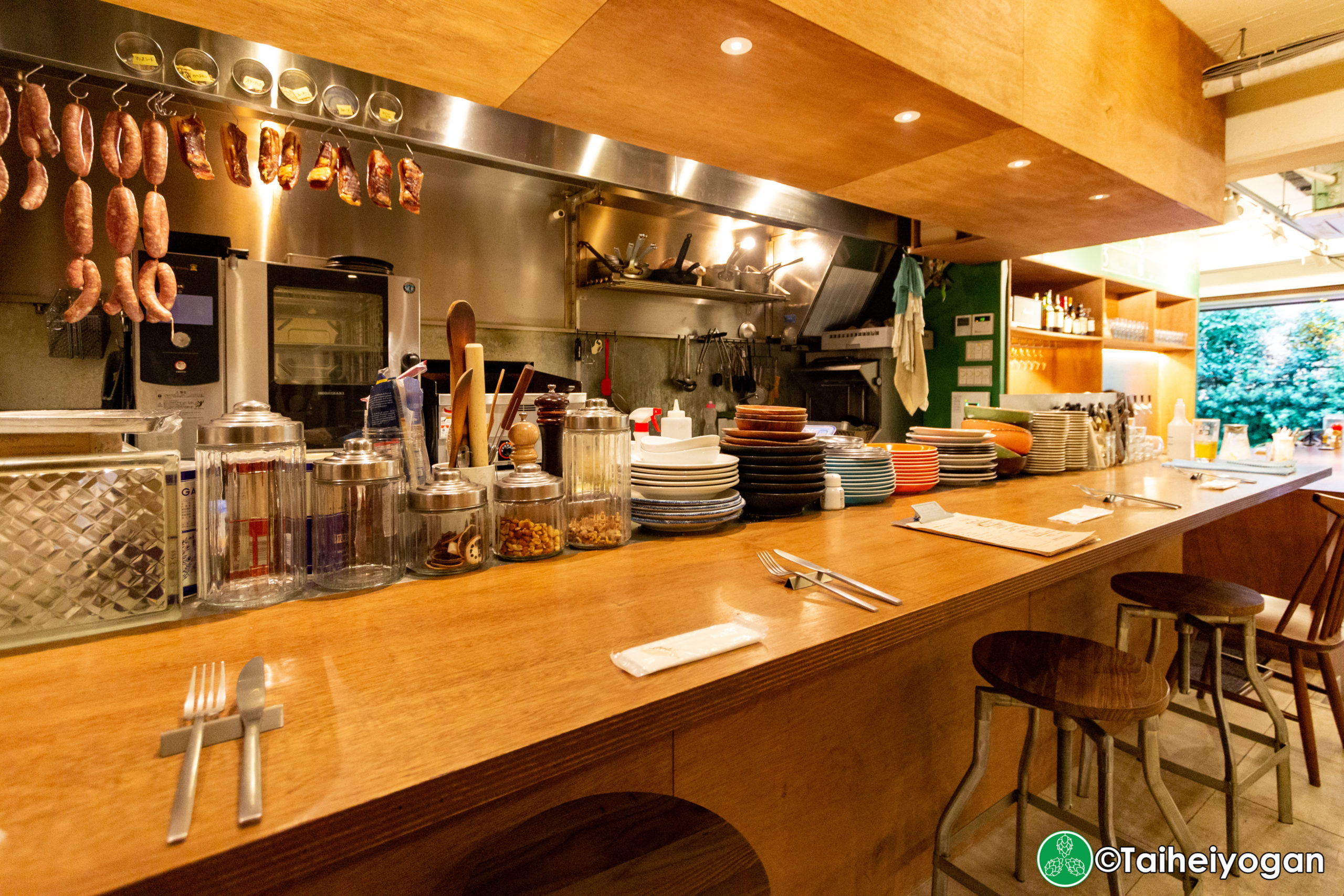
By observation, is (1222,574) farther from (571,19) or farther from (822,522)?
(571,19)

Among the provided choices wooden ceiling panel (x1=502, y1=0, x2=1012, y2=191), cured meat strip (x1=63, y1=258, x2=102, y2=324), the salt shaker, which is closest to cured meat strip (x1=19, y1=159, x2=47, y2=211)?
cured meat strip (x1=63, y1=258, x2=102, y2=324)

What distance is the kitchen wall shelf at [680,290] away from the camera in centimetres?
399

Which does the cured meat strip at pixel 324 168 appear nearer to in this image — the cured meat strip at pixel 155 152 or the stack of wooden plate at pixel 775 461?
the cured meat strip at pixel 155 152

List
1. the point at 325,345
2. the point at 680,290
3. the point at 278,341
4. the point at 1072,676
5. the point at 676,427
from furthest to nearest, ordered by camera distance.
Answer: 1. the point at 680,290
2. the point at 325,345
3. the point at 278,341
4. the point at 676,427
5. the point at 1072,676

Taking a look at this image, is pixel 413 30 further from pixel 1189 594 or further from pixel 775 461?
pixel 1189 594

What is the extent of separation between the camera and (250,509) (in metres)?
0.98

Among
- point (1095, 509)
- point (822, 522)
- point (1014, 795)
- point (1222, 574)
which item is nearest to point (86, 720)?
point (822, 522)

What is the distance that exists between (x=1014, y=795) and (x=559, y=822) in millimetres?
1452

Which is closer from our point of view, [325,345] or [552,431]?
[552,431]

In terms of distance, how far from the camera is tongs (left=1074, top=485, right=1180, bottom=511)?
1853 millimetres

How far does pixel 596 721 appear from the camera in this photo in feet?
2.12

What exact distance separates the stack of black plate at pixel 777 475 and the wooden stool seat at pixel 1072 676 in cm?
52

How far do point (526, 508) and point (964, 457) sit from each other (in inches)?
63.3

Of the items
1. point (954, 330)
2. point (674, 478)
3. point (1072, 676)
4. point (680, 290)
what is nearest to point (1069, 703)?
point (1072, 676)
